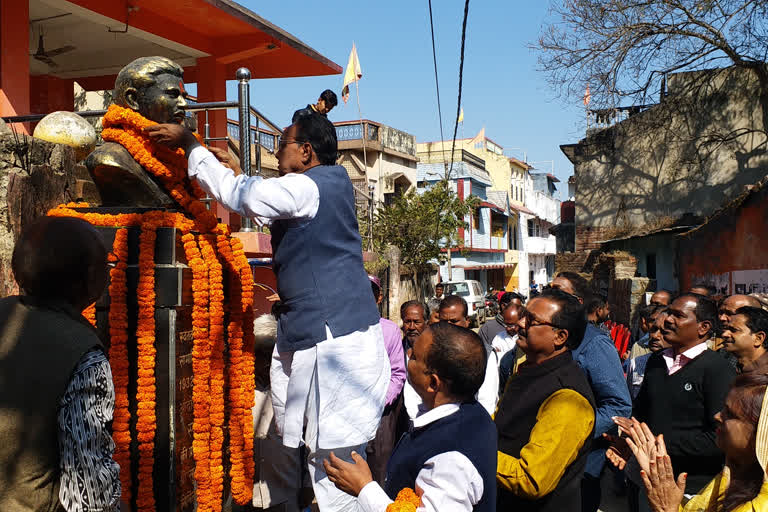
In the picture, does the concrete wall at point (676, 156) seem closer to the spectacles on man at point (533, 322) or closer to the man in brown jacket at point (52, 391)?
the spectacles on man at point (533, 322)

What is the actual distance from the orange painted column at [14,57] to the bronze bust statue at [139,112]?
13.0ft

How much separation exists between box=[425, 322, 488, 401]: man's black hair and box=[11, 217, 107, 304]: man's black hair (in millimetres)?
1202

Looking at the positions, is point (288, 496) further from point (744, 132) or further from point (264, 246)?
point (744, 132)

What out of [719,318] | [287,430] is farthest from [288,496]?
[719,318]

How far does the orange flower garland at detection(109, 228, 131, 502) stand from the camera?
9.68ft

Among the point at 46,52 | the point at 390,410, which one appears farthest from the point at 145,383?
the point at 46,52

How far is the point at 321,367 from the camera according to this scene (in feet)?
8.93

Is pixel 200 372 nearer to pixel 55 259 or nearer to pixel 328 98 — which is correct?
pixel 55 259

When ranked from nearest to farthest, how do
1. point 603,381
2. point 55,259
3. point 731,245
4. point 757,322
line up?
point 55,259 < point 603,381 < point 757,322 < point 731,245

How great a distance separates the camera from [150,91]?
3229mm

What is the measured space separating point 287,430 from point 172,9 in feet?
21.8

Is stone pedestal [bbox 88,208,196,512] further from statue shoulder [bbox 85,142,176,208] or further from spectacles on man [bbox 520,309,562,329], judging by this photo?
spectacles on man [bbox 520,309,562,329]

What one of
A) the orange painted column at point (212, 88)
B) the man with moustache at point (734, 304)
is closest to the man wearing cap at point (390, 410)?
the man with moustache at point (734, 304)

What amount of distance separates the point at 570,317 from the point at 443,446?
3.96ft
